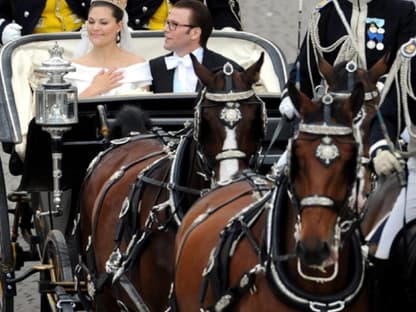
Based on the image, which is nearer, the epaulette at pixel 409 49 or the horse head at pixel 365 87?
the horse head at pixel 365 87

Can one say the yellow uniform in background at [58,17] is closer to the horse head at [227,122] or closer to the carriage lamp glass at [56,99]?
the carriage lamp glass at [56,99]

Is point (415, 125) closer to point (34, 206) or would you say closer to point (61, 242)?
point (61, 242)

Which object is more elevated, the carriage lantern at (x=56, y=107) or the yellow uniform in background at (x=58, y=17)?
the yellow uniform in background at (x=58, y=17)

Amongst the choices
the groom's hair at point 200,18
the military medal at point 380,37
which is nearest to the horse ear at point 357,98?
the military medal at point 380,37

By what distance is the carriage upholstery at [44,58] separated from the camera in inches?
307

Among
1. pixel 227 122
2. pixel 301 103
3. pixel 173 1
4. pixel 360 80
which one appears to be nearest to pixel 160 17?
pixel 173 1

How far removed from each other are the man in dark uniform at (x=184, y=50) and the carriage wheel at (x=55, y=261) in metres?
1.09

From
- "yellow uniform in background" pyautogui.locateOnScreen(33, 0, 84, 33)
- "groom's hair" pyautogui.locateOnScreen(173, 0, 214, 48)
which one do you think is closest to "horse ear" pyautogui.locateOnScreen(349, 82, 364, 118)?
"groom's hair" pyautogui.locateOnScreen(173, 0, 214, 48)

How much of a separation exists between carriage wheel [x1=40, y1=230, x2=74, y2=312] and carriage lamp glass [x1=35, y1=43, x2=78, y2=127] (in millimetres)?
618

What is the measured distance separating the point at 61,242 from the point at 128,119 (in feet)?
2.41

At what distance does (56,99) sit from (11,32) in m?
2.42

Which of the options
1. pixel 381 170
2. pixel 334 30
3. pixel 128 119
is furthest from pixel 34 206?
pixel 381 170

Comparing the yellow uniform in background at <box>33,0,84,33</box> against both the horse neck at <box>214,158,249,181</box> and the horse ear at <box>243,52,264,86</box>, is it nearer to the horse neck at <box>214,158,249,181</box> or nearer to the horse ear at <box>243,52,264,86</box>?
the horse ear at <box>243,52,264,86</box>

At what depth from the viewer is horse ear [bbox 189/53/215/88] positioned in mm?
6352
